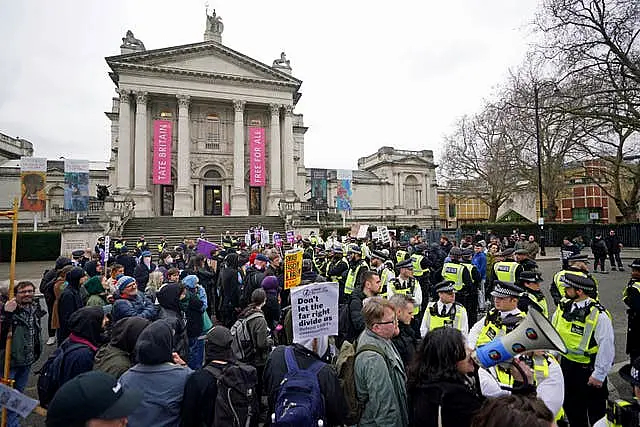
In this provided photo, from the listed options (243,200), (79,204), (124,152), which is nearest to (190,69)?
(124,152)

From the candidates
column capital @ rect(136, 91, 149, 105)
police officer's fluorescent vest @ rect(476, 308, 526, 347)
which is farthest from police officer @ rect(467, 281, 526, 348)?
column capital @ rect(136, 91, 149, 105)

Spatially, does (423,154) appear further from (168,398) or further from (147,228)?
(168,398)

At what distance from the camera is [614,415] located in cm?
207

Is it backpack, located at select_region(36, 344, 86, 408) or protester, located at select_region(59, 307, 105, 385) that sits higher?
protester, located at select_region(59, 307, 105, 385)

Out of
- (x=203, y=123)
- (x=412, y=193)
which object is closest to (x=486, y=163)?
(x=412, y=193)

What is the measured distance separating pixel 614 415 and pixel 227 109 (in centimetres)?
3928

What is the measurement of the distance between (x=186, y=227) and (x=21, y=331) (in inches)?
974

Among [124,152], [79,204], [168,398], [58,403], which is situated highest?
[124,152]

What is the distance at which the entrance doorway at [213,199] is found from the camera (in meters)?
36.6

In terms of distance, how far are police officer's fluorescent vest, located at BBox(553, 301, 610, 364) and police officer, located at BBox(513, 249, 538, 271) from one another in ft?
11.0

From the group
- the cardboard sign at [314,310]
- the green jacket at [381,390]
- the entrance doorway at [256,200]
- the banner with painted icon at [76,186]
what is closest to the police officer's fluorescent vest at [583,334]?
the green jacket at [381,390]

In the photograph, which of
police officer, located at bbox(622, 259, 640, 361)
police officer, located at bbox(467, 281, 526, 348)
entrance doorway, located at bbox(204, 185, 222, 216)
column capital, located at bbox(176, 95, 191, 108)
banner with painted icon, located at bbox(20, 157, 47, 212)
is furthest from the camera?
entrance doorway, located at bbox(204, 185, 222, 216)

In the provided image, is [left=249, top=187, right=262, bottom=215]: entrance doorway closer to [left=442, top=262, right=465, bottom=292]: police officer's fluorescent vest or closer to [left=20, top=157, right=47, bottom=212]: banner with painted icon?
[left=20, top=157, right=47, bottom=212]: banner with painted icon

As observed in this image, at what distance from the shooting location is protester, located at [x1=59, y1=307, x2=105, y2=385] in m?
3.29
